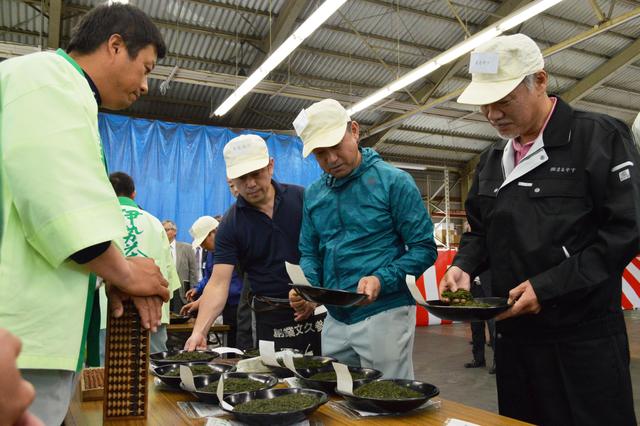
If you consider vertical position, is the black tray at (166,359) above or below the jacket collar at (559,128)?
below

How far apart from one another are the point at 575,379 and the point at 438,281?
22.1 ft

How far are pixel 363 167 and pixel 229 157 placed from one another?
728 mm

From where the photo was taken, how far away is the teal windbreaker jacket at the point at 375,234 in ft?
5.93

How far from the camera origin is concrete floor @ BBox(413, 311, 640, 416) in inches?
166

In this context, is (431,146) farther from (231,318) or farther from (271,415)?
(271,415)

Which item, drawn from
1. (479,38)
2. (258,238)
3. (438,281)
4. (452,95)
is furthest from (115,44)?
(452,95)

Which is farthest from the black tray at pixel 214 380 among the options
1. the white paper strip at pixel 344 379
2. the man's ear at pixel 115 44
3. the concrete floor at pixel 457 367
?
the concrete floor at pixel 457 367

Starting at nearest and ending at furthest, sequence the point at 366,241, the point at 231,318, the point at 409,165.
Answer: the point at 366,241
the point at 231,318
the point at 409,165

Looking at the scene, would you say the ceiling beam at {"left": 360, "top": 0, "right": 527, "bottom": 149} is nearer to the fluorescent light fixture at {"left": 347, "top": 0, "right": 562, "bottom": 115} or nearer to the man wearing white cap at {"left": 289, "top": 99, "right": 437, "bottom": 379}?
the fluorescent light fixture at {"left": 347, "top": 0, "right": 562, "bottom": 115}

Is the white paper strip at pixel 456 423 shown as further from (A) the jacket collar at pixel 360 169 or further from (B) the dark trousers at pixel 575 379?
(A) the jacket collar at pixel 360 169

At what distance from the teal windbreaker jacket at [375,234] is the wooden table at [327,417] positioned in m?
0.50

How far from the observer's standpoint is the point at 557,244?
151 centimetres

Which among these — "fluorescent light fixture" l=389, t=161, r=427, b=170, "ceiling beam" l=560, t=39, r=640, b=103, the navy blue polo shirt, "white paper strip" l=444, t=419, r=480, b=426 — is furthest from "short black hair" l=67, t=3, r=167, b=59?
"fluorescent light fixture" l=389, t=161, r=427, b=170

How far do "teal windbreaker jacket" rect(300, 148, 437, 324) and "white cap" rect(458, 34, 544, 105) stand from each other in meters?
0.43
